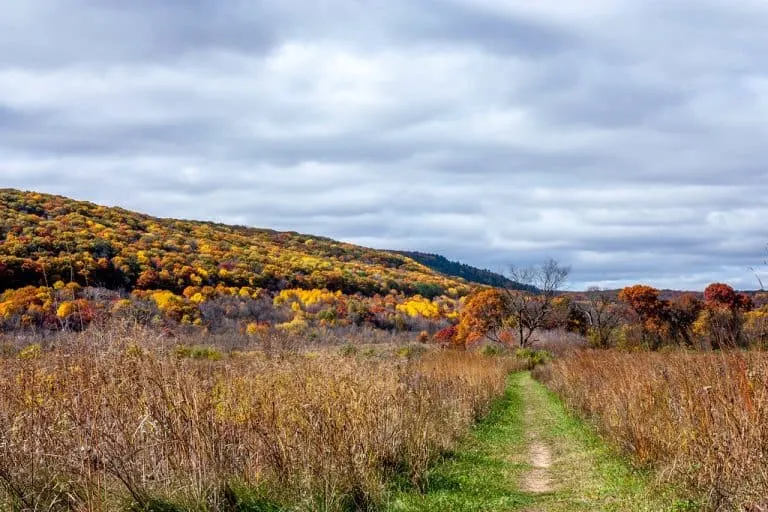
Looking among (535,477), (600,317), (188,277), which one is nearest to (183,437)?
(535,477)

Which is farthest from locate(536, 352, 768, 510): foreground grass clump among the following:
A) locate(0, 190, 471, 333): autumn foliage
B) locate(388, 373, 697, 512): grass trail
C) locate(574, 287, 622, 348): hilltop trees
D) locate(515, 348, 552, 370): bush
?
locate(574, 287, 622, 348): hilltop trees

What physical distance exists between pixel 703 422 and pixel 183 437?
606 cm

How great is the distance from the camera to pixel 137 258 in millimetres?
61688

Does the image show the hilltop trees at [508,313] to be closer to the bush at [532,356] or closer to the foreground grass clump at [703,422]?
the bush at [532,356]

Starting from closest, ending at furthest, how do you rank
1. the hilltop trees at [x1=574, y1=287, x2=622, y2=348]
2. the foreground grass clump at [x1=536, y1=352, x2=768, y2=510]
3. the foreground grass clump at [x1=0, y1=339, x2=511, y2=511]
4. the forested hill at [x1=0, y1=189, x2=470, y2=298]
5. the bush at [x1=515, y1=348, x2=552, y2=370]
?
the foreground grass clump at [x1=0, y1=339, x2=511, y2=511] → the foreground grass clump at [x1=536, y1=352, x2=768, y2=510] → the bush at [x1=515, y1=348, x2=552, y2=370] → the hilltop trees at [x1=574, y1=287, x2=622, y2=348] → the forested hill at [x1=0, y1=189, x2=470, y2=298]

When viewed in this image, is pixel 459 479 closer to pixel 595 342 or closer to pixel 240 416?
pixel 240 416

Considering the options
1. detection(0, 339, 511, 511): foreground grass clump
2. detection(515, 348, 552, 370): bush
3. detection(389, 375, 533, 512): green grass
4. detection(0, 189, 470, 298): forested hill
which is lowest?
detection(515, 348, 552, 370): bush

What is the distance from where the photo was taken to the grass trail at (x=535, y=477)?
8.69 m

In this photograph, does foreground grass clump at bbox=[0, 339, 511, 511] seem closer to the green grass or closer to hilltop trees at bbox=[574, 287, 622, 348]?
the green grass

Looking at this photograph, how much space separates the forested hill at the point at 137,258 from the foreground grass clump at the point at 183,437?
22045 millimetres

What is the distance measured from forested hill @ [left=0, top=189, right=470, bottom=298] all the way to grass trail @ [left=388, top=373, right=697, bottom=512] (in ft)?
69.1

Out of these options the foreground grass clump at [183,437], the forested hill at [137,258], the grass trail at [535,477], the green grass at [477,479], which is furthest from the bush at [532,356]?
the foreground grass clump at [183,437]

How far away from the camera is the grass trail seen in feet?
28.5

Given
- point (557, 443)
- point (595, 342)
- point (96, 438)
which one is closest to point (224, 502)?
point (96, 438)
